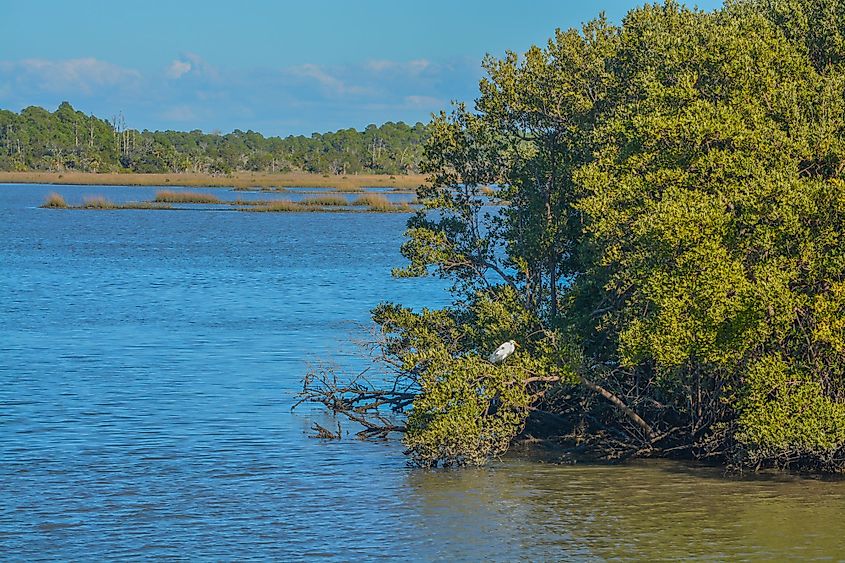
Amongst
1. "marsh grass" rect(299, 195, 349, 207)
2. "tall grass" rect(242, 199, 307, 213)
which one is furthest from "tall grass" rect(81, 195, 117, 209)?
"marsh grass" rect(299, 195, 349, 207)

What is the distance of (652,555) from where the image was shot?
17484mm

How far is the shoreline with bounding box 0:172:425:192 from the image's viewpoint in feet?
507

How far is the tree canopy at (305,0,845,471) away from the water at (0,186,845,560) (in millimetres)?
1102

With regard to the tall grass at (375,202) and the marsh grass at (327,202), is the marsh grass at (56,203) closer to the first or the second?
the marsh grass at (327,202)

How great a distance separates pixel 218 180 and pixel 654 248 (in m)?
140

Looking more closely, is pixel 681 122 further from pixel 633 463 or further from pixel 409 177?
pixel 409 177

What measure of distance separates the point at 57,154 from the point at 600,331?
176256 mm

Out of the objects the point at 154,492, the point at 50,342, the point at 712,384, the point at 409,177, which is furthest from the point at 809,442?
the point at 409,177

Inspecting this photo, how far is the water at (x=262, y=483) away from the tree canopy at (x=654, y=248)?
1.10 metres

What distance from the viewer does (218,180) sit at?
155875mm

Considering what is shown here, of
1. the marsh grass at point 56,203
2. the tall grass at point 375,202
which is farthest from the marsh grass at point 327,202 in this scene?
the marsh grass at point 56,203

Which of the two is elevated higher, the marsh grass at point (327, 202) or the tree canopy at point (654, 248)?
the tree canopy at point (654, 248)

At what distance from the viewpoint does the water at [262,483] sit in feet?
59.4

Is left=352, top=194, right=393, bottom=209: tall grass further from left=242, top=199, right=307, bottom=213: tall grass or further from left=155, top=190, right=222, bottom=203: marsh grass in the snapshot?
left=155, top=190, right=222, bottom=203: marsh grass
